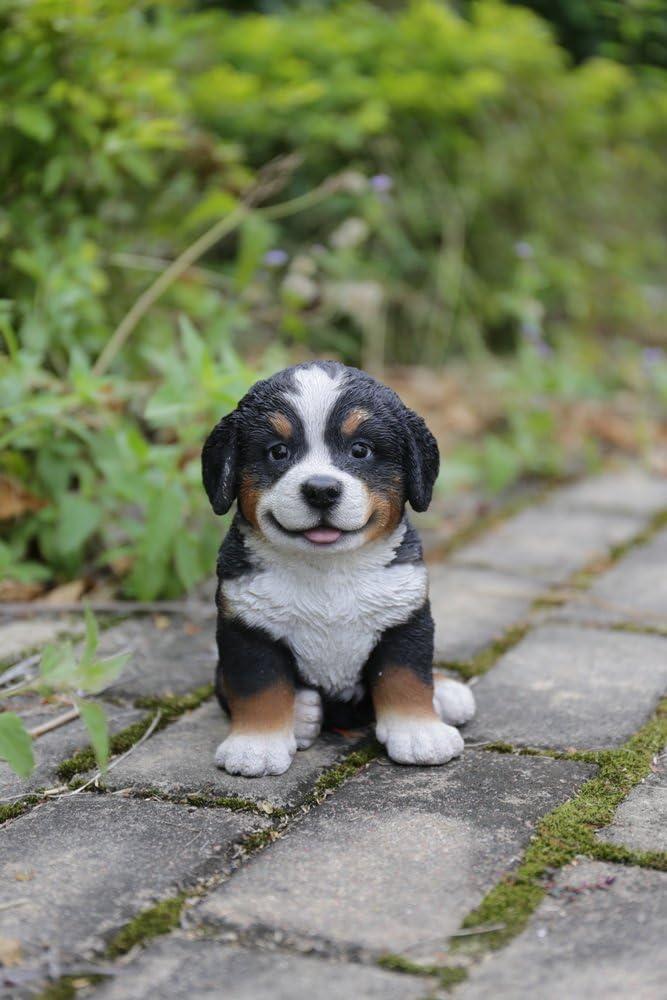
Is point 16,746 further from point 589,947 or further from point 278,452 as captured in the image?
point 589,947

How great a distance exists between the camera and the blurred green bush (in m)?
3.63

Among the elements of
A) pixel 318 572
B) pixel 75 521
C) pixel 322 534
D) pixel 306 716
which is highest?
pixel 322 534

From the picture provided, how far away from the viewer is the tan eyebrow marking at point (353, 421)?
247cm

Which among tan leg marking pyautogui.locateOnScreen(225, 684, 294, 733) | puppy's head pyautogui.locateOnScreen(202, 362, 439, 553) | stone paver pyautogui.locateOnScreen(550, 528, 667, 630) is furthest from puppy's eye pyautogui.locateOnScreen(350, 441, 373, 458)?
stone paver pyautogui.locateOnScreen(550, 528, 667, 630)

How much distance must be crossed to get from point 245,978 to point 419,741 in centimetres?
84

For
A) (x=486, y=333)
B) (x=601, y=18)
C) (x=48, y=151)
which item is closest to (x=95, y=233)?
(x=48, y=151)

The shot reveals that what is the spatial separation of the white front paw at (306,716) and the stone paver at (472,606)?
67 cm

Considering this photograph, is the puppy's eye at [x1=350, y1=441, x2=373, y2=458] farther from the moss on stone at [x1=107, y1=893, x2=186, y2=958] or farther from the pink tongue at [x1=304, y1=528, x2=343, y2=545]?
the moss on stone at [x1=107, y1=893, x2=186, y2=958]

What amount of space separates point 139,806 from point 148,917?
442 mm

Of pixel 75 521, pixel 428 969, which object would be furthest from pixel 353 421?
pixel 75 521

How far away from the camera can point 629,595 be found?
3844 millimetres

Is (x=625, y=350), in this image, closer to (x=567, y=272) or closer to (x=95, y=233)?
(x=567, y=272)

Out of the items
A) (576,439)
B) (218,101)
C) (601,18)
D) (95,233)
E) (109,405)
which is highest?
(601,18)

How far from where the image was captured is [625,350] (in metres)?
6.82
